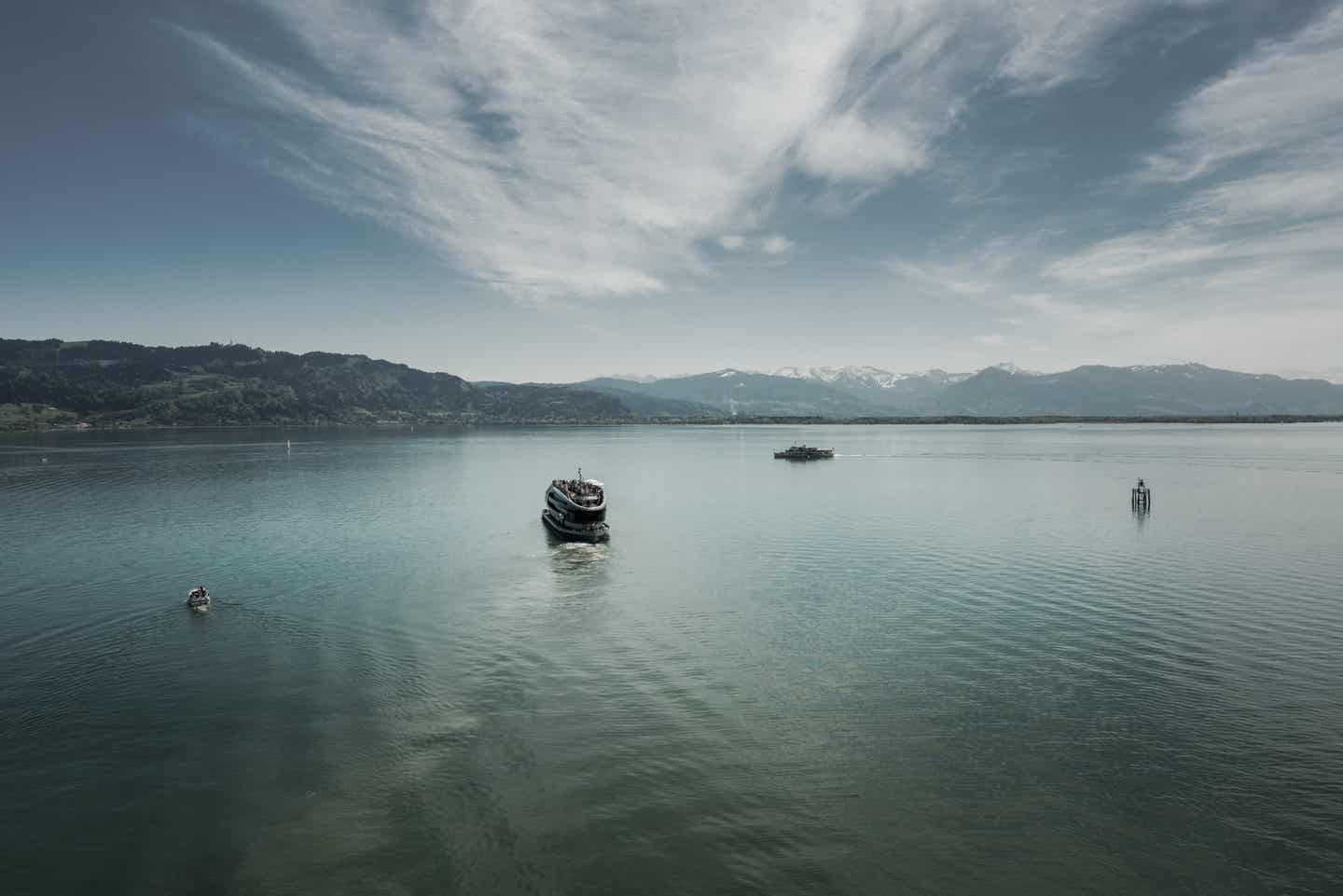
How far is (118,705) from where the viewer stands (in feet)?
102

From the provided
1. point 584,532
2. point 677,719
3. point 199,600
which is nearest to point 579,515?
point 584,532

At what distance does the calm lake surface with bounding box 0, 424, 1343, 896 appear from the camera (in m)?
20.1

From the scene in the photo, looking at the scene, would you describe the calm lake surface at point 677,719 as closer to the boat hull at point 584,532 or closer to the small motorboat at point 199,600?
the small motorboat at point 199,600

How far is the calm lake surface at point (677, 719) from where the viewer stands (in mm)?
20141

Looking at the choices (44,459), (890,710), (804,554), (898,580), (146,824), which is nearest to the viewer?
(146,824)

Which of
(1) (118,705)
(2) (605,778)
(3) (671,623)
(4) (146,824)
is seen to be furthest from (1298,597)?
(1) (118,705)

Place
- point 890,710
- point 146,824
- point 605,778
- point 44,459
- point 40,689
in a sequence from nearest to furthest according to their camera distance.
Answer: point 146,824, point 605,778, point 890,710, point 40,689, point 44,459

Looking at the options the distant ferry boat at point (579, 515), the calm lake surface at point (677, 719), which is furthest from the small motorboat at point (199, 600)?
the distant ferry boat at point (579, 515)

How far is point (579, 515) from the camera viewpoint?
74812 mm

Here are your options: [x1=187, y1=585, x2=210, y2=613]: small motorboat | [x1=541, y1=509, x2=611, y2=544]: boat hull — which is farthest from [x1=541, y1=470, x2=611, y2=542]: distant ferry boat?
[x1=187, y1=585, x2=210, y2=613]: small motorboat

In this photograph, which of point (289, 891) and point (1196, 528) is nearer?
point (289, 891)

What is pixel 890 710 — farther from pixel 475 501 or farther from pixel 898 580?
pixel 475 501

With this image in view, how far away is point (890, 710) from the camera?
29984 millimetres

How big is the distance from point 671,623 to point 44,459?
712ft
